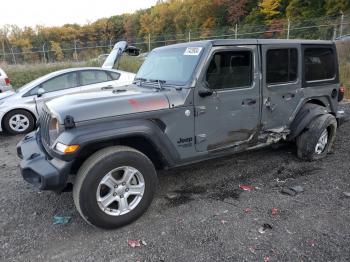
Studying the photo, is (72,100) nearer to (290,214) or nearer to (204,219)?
(204,219)

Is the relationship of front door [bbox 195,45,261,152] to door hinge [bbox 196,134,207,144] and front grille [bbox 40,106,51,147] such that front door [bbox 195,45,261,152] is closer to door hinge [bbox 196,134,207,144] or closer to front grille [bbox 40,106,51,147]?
door hinge [bbox 196,134,207,144]

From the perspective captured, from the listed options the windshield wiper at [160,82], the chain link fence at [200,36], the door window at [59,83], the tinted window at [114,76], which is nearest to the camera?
the windshield wiper at [160,82]

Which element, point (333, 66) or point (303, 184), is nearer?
point (303, 184)

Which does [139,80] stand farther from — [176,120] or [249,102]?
[249,102]

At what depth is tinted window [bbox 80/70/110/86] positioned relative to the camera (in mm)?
7500

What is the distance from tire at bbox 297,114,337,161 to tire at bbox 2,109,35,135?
5.88 meters

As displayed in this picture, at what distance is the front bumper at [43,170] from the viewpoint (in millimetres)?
2854

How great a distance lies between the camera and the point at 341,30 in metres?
15.9

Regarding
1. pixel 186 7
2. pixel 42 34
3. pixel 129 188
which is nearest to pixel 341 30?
pixel 129 188

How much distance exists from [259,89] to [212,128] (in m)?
0.91

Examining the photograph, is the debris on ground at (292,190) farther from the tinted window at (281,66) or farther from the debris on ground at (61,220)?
the debris on ground at (61,220)

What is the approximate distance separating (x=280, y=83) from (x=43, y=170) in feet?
10.6

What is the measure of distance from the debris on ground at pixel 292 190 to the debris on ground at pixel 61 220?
8.52 feet

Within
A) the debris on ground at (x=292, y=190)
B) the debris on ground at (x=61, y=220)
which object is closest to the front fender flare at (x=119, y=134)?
the debris on ground at (x=61, y=220)
